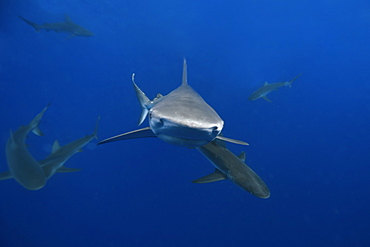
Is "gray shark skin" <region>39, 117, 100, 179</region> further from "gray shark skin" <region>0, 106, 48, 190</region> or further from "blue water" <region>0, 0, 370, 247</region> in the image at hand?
"blue water" <region>0, 0, 370, 247</region>

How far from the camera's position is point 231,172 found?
155 inches

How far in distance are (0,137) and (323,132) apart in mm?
23650

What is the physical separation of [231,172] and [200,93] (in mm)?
12275

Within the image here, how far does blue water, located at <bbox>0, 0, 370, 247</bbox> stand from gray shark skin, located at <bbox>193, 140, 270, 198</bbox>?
8.85m

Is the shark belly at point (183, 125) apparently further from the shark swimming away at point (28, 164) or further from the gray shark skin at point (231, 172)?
the shark swimming away at point (28, 164)

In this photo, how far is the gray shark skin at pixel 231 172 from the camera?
3.70m

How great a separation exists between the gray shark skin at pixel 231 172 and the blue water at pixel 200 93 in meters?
8.85

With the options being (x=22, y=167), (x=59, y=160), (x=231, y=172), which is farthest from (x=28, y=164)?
(x=231, y=172)

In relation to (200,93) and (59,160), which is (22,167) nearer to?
(59,160)

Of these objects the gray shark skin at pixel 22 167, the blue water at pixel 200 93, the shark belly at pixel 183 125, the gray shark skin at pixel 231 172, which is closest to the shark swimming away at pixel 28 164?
the gray shark skin at pixel 22 167

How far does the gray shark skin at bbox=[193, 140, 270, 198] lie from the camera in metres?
3.70

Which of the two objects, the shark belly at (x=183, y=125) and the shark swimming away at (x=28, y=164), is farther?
the shark swimming away at (x=28, y=164)

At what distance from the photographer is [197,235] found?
11.7m

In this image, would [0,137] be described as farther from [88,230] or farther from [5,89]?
[88,230]
